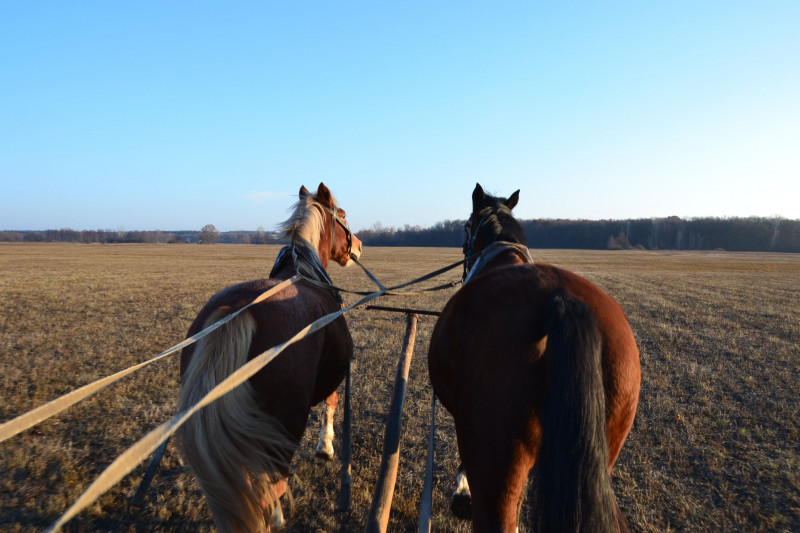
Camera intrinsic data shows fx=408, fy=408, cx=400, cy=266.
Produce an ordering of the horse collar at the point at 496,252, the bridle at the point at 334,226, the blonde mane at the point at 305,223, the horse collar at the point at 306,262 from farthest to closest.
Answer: the bridle at the point at 334,226 → the blonde mane at the point at 305,223 → the horse collar at the point at 306,262 → the horse collar at the point at 496,252

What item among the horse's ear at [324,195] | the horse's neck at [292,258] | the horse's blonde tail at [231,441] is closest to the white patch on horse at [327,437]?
the horse's neck at [292,258]

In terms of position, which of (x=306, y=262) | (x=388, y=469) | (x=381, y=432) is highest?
(x=306, y=262)

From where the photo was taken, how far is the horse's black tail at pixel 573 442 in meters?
1.59

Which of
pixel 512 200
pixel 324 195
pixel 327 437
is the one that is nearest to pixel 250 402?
pixel 327 437

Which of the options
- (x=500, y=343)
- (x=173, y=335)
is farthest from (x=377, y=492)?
(x=173, y=335)

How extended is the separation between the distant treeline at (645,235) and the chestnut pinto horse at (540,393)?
90.8 m

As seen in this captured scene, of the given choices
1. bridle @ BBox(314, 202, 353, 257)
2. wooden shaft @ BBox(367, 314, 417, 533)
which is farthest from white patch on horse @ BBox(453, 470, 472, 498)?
bridle @ BBox(314, 202, 353, 257)

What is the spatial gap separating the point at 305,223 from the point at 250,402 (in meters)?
2.03

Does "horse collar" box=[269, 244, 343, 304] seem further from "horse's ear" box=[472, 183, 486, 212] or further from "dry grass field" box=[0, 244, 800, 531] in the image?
"dry grass field" box=[0, 244, 800, 531]

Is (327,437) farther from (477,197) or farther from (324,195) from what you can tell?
(477,197)

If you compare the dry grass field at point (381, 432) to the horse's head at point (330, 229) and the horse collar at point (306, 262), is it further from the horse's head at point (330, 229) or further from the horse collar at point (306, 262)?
the horse's head at point (330, 229)

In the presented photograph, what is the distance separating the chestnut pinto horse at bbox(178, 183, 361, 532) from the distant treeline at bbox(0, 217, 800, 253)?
89198 mm

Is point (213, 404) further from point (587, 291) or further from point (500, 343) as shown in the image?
point (587, 291)

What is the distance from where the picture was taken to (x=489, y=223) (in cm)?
370
